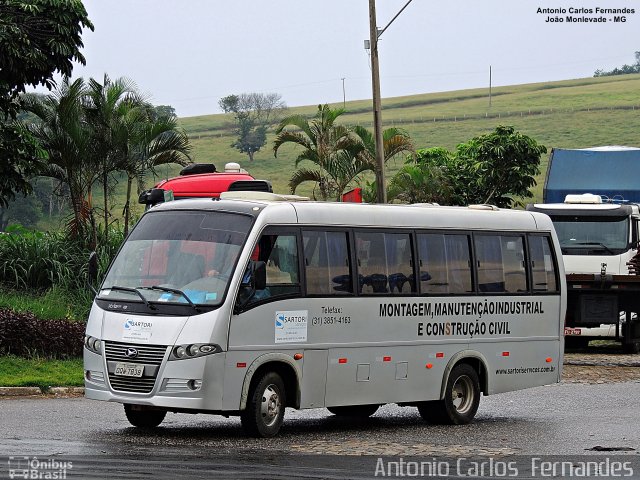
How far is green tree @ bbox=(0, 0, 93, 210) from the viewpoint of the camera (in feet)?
79.2

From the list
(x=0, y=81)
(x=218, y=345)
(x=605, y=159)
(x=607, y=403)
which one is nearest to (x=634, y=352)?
(x=605, y=159)

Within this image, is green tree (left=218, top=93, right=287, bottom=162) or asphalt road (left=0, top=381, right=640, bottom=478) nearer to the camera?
asphalt road (left=0, top=381, right=640, bottom=478)

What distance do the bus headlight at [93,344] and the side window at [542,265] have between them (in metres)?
6.70

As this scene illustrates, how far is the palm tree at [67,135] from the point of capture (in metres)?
27.3

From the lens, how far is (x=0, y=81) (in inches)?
977

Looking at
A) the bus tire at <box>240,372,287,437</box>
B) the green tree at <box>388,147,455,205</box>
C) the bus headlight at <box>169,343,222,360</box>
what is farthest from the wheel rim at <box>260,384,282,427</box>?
the green tree at <box>388,147,455,205</box>

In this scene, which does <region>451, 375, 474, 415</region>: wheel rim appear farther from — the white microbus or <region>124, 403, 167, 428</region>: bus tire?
<region>124, 403, 167, 428</region>: bus tire

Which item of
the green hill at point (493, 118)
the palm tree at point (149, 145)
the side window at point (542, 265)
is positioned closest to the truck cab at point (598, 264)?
the palm tree at point (149, 145)

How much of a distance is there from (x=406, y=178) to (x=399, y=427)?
24742 mm

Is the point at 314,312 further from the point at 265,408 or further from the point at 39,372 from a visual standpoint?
the point at 39,372

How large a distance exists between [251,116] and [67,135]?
11203 centimetres

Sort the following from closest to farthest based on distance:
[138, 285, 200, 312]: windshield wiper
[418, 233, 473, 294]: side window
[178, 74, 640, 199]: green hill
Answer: [138, 285, 200, 312]: windshield wiper, [418, 233, 473, 294]: side window, [178, 74, 640, 199]: green hill

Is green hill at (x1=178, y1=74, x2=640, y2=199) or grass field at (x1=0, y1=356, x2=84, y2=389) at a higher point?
green hill at (x1=178, y1=74, x2=640, y2=199)

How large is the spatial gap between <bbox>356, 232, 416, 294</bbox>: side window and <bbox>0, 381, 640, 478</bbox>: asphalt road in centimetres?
174
